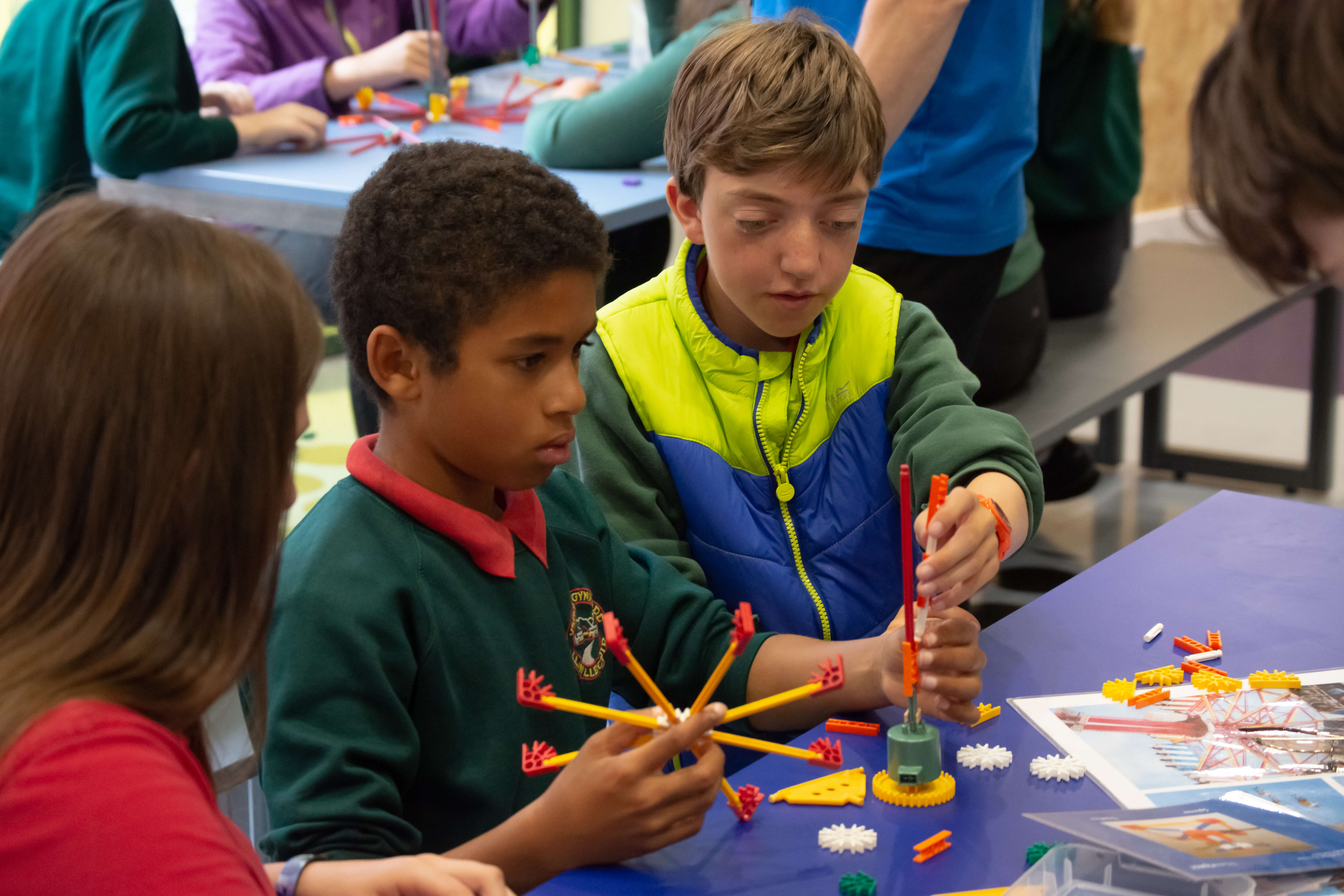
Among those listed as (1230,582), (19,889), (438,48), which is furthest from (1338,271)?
(438,48)

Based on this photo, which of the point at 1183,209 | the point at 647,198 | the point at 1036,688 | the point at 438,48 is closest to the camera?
→ the point at 1183,209

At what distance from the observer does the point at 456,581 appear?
1.00 m

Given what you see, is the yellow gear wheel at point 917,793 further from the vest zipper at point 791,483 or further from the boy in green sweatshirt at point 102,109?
the boy in green sweatshirt at point 102,109

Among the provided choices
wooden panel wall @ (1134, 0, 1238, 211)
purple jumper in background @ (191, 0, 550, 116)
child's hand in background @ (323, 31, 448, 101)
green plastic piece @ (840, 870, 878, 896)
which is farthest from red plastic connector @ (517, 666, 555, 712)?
wooden panel wall @ (1134, 0, 1238, 211)

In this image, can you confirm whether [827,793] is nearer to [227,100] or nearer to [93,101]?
[93,101]

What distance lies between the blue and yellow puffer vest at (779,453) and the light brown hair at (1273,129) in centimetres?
56

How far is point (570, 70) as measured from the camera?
3.42 m

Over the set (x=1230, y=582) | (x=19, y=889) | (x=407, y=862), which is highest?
(x=19, y=889)

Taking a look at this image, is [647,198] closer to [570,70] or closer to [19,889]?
[570,70]

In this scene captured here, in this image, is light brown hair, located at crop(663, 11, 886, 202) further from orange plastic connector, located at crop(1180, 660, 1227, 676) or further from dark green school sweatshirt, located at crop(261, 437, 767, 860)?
orange plastic connector, located at crop(1180, 660, 1227, 676)

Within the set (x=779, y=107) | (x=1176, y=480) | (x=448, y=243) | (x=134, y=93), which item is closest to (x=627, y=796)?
(x=448, y=243)

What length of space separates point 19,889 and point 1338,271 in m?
0.81

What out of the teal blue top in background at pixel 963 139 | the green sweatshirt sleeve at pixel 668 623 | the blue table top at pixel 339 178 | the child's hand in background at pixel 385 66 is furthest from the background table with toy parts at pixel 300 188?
the green sweatshirt sleeve at pixel 668 623

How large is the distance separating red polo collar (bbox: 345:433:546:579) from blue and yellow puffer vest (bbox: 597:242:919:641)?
308 mm
